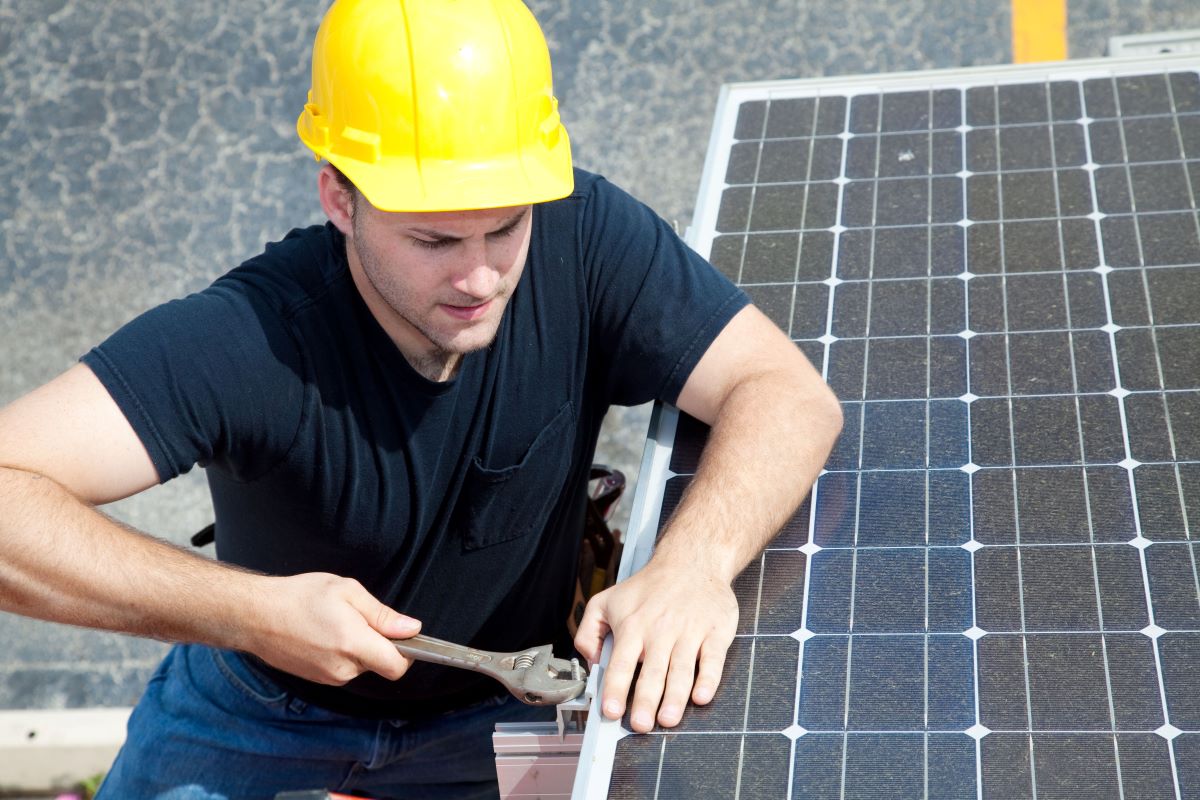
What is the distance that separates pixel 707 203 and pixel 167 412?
1.51 metres

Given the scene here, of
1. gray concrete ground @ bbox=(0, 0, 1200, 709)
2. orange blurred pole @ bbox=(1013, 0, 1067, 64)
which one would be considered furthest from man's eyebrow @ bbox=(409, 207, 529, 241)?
orange blurred pole @ bbox=(1013, 0, 1067, 64)

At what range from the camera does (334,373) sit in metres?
2.92

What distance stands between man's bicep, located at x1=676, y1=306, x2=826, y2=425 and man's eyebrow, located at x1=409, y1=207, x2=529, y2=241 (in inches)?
20.5

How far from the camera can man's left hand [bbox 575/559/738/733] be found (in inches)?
92.8

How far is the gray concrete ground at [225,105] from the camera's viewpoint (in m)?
5.88

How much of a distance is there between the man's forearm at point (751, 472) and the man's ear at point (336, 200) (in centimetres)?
88

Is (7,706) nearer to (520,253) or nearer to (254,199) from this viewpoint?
(254,199)

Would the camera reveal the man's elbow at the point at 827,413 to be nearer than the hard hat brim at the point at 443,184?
No

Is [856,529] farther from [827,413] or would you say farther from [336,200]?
[336,200]

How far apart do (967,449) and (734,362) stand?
0.53m

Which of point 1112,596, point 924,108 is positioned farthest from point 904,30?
point 1112,596

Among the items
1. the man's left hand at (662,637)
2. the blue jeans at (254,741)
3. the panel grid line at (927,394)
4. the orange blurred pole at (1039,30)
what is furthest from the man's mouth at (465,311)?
the orange blurred pole at (1039,30)

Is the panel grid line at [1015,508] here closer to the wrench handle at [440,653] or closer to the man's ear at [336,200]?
the wrench handle at [440,653]

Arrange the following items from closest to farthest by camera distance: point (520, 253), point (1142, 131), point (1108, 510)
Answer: point (1108, 510), point (520, 253), point (1142, 131)
